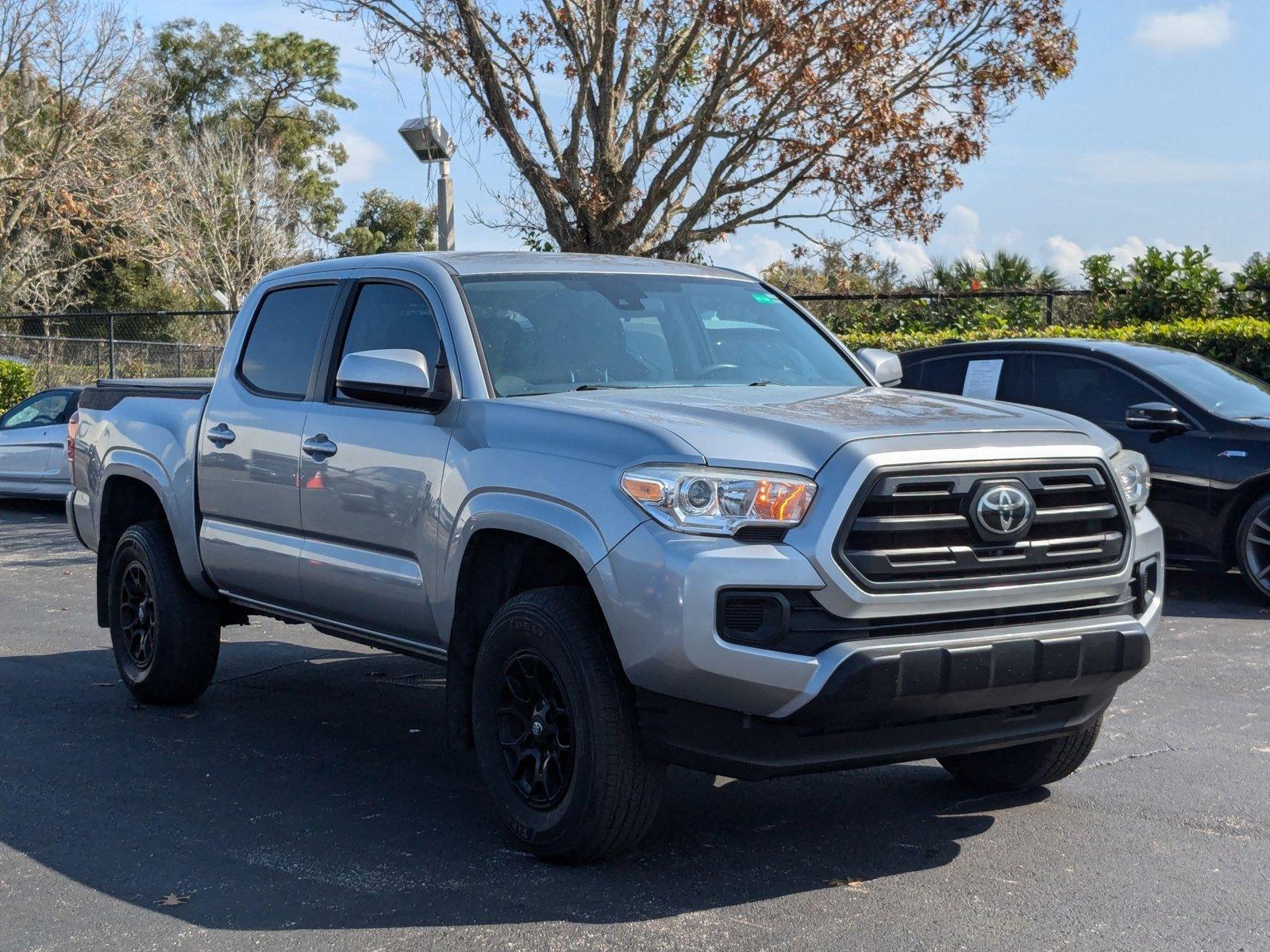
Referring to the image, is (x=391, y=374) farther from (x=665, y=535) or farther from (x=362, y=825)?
(x=362, y=825)

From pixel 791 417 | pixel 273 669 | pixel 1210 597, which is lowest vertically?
pixel 273 669

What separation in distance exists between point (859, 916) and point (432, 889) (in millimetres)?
1268

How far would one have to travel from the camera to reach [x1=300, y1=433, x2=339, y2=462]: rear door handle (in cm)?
565

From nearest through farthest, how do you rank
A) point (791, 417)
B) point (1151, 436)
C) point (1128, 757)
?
point (791, 417)
point (1128, 757)
point (1151, 436)

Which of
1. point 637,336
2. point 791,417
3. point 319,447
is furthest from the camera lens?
point 319,447

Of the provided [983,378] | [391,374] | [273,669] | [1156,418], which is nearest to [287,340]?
[391,374]

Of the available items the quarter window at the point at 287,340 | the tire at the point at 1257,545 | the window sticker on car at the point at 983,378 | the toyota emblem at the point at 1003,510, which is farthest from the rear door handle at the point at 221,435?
the tire at the point at 1257,545

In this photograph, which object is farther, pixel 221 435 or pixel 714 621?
pixel 221 435

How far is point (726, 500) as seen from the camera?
163 inches

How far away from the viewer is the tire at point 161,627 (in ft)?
22.5

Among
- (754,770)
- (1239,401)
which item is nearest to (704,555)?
(754,770)

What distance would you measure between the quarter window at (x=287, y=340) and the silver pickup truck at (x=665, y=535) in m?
0.02

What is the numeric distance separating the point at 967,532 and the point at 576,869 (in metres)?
1.59

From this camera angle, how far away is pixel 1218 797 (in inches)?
208
